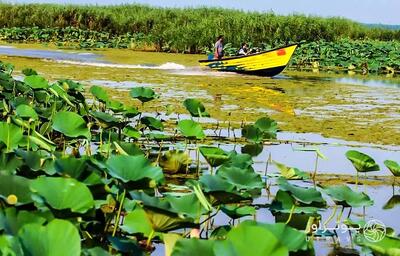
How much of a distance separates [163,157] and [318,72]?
11.0 metres

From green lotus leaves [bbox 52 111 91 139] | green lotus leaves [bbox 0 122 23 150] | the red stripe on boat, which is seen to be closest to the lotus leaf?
green lotus leaves [bbox 52 111 91 139]

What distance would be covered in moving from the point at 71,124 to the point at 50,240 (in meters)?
1.79

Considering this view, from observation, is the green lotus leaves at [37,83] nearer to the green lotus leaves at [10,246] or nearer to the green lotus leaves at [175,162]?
the green lotus leaves at [175,162]

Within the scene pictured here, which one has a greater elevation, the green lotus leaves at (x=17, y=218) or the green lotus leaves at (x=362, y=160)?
the green lotus leaves at (x=17, y=218)

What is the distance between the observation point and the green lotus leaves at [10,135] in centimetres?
327

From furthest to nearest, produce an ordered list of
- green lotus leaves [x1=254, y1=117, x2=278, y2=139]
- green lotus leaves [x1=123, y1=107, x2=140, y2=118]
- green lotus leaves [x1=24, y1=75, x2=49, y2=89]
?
green lotus leaves [x1=24, y1=75, x2=49, y2=89]
green lotus leaves [x1=254, y1=117, x2=278, y2=139]
green lotus leaves [x1=123, y1=107, x2=140, y2=118]

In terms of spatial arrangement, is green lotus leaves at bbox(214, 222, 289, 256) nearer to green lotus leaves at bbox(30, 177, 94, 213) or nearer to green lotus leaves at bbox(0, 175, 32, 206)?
green lotus leaves at bbox(30, 177, 94, 213)

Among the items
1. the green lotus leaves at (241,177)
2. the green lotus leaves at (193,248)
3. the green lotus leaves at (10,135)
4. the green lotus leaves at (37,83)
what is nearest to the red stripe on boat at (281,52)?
the green lotus leaves at (37,83)

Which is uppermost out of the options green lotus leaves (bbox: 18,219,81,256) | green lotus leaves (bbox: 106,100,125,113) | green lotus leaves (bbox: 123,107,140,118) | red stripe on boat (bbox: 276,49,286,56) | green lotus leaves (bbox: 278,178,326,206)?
green lotus leaves (bbox: 18,219,81,256)

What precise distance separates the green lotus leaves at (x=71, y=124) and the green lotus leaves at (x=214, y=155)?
0.56 meters

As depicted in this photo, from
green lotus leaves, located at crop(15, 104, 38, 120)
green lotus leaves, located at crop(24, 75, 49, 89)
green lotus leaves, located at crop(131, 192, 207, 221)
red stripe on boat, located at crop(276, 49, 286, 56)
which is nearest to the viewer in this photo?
green lotus leaves, located at crop(131, 192, 207, 221)

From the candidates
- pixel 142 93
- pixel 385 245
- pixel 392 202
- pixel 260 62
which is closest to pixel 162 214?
pixel 385 245

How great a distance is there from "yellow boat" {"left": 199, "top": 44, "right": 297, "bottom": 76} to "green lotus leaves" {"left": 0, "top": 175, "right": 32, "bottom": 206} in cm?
1057

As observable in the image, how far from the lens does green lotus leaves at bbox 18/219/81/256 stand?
5.56ft
